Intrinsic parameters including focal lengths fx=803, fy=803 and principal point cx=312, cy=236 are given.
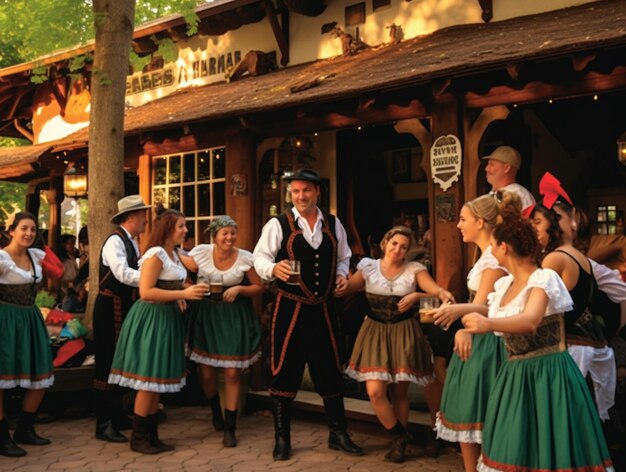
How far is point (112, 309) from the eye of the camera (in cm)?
701

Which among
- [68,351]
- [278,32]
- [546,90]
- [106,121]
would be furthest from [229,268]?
[278,32]

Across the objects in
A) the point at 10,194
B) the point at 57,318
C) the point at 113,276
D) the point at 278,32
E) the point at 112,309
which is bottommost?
the point at 57,318

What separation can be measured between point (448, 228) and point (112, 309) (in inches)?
118

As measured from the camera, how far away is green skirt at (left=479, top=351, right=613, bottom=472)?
149 inches

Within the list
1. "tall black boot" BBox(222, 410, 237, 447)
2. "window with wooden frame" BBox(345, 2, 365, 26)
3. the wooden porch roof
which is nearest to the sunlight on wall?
the wooden porch roof

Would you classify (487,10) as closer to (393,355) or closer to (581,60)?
(581,60)

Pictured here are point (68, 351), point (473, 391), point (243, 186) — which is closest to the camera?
point (473, 391)

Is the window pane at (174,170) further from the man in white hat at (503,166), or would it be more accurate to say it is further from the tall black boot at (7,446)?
the man in white hat at (503,166)

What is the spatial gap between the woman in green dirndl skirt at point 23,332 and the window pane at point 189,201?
3499mm

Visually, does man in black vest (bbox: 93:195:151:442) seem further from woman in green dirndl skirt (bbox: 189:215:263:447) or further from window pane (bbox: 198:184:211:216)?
window pane (bbox: 198:184:211:216)

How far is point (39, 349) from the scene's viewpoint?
6676mm

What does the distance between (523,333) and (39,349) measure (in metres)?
4.37

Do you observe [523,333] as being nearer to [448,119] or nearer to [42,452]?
[448,119]

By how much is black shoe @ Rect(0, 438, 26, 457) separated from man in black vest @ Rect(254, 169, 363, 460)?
2.02m
